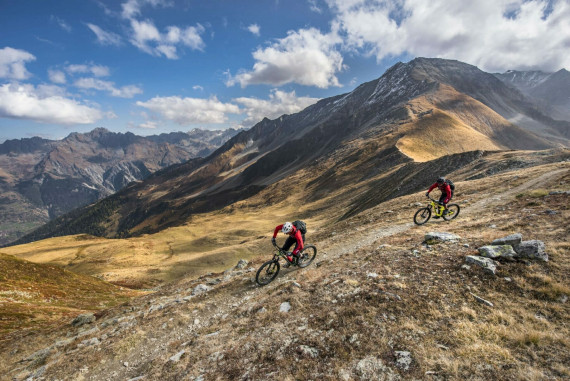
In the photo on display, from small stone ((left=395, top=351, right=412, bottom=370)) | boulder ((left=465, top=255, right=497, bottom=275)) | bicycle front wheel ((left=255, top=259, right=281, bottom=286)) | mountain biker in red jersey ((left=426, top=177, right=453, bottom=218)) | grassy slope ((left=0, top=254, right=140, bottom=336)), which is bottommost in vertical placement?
grassy slope ((left=0, top=254, right=140, bottom=336))

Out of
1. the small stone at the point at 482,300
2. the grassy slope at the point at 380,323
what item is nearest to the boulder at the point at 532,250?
the grassy slope at the point at 380,323

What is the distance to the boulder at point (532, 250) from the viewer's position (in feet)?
30.3

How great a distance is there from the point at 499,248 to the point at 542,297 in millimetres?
2448

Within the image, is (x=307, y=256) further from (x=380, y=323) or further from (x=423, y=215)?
(x=423, y=215)

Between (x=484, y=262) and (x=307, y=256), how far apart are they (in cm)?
918

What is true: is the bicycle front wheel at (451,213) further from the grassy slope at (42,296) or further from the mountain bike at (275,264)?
the grassy slope at (42,296)

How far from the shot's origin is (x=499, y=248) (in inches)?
395

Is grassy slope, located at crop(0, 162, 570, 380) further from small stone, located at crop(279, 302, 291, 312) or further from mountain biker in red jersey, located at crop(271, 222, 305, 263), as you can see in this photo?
mountain biker in red jersey, located at crop(271, 222, 305, 263)

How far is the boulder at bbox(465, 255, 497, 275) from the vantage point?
918 centimetres

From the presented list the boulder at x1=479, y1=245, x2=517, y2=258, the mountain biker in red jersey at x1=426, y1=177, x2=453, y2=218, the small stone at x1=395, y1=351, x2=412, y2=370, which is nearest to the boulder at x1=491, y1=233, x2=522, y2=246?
the boulder at x1=479, y1=245, x2=517, y2=258

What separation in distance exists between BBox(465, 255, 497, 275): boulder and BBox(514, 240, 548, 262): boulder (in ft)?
3.81

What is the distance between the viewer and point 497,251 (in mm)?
9914

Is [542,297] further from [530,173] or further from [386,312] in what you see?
[530,173]

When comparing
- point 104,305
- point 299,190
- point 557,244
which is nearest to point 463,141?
point 299,190
